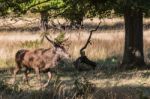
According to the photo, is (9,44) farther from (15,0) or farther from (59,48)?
(59,48)

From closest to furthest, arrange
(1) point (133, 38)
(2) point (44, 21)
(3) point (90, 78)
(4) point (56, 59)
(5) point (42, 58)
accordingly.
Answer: (4) point (56, 59) → (5) point (42, 58) → (3) point (90, 78) → (2) point (44, 21) → (1) point (133, 38)

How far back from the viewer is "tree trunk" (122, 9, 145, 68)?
62.7ft

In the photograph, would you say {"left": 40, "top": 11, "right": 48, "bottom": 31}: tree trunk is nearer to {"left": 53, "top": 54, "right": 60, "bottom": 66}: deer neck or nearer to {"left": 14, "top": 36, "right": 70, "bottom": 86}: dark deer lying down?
{"left": 14, "top": 36, "right": 70, "bottom": 86}: dark deer lying down

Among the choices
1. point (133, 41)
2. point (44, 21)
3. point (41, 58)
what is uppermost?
point (44, 21)

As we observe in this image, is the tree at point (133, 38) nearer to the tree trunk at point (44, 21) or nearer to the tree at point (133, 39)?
the tree at point (133, 39)

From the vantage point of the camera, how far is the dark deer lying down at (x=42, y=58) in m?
15.6

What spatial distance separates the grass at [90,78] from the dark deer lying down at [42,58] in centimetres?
31

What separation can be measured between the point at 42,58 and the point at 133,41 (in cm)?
443

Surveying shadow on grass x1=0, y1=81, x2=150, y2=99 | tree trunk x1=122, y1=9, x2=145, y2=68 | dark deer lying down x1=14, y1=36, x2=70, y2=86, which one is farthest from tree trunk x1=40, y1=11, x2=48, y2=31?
shadow on grass x1=0, y1=81, x2=150, y2=99

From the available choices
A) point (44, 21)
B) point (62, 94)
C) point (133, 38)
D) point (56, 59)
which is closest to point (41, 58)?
point (56, 59)

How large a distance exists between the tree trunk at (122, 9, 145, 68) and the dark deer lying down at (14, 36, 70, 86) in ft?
12.8

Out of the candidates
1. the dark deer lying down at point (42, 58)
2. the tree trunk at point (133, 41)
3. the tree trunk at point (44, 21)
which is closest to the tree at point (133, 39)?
the tree trunk at point (133, 41)

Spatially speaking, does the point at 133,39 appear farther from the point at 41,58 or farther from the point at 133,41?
the point at 41,58

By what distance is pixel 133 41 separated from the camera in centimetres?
1942
